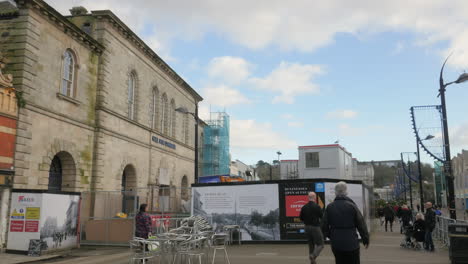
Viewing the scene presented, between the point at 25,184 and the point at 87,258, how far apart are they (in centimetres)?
507

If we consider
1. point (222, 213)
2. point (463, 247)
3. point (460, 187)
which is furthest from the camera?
point (460, 187)

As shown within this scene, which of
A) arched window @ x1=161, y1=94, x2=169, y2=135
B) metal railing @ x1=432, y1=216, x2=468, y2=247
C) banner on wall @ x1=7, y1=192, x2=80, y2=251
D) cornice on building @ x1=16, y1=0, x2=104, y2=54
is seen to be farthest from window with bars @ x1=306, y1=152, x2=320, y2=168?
banner on wall @ x1=7, y1=192, x2=80, y2=251

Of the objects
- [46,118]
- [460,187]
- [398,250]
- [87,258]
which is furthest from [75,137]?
[460,187]

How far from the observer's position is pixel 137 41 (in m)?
26.6

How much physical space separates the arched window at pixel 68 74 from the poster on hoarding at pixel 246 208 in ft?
29.4

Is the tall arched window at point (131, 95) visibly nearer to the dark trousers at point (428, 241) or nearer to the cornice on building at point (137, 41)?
the cornice on building at point (137, 41)

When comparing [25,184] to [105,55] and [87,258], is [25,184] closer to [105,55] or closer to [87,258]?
[87,258]

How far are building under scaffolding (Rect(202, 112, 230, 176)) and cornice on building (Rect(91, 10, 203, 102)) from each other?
10591 mm

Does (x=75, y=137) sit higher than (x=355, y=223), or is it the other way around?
(x=75, y=137)

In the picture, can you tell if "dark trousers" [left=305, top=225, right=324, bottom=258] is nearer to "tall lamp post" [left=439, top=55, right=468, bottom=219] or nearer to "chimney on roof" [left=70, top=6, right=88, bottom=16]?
"tall lamp post" [left=439, top=55, right=468, bottom=219]

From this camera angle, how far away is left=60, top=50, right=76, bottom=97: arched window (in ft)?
65.8

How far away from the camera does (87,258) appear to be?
44.5ft

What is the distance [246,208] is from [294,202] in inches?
83.3

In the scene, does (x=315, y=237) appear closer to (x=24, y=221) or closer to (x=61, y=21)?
(x=24, y=221)
